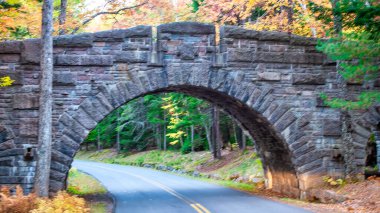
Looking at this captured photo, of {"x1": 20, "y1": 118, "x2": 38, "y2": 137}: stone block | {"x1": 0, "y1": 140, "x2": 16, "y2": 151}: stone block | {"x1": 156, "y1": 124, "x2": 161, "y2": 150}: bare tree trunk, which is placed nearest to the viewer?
{"x1": 0, "y1": 140, "x2": 16, "y2": 151}: stone block

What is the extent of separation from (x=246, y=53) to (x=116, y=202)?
20.5 feet

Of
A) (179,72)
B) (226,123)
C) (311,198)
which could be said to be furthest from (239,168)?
(179,72)

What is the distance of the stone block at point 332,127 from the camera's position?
1503 centimetres

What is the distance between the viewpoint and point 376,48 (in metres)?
11.5

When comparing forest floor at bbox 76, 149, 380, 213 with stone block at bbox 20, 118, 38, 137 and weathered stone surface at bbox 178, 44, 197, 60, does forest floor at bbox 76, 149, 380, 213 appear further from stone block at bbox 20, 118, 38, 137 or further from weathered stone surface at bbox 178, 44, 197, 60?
stone block at bbox 20, 118, 38, 137

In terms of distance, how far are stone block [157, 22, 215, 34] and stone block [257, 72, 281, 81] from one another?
2057 mm

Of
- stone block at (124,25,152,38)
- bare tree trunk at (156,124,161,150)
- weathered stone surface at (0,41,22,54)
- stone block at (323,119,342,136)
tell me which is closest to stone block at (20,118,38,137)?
weathered stone surface at (0,41,22,54)

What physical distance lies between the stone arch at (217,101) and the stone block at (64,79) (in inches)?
27.5

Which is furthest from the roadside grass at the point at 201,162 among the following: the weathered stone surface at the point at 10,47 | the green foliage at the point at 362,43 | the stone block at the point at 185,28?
the weathered stone surface at the point at 10,47

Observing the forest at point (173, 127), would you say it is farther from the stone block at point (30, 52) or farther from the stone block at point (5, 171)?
the stone block at point (5, 171)

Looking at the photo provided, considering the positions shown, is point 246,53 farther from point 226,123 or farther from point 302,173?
point 226,123

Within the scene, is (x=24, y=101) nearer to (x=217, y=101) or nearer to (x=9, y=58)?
(x=9, y=58)

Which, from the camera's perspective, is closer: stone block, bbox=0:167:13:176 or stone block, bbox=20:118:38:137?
stone block, bbox=0:167:13:176

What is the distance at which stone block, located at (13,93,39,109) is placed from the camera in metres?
13.0
